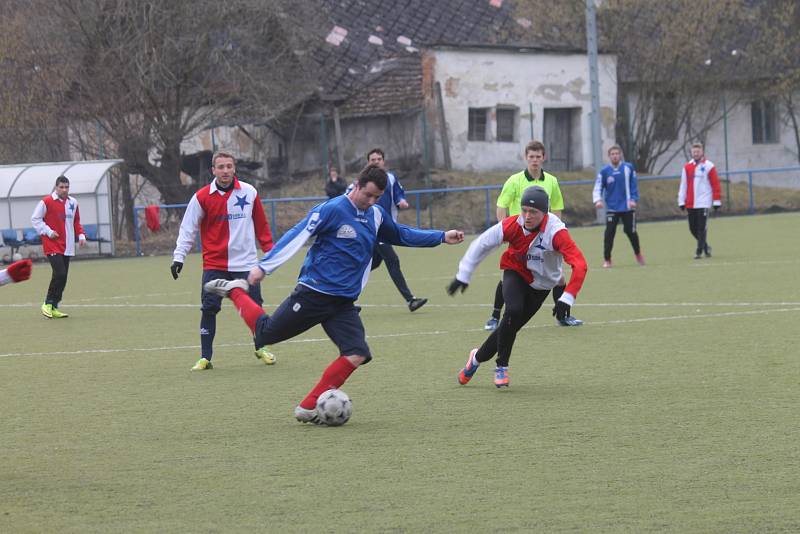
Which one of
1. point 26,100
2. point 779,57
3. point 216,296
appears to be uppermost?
point 779,57

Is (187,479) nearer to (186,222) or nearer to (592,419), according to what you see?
(592,419)

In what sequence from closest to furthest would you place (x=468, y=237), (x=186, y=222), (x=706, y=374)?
1. (x=706, y=374)
2. (x=186, y=222)
3. (x=468, y=237)

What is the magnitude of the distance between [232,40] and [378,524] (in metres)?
30.9

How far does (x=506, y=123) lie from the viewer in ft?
132

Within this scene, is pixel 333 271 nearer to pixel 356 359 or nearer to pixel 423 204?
pixel 356 359

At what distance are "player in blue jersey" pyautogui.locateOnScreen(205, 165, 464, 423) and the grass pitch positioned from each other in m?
0.44

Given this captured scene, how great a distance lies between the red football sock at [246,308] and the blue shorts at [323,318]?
16 cm

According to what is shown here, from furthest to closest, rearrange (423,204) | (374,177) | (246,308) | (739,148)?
(739,148) → (423,204) → (246,308) → (374,177)

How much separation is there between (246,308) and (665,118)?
36859 mm

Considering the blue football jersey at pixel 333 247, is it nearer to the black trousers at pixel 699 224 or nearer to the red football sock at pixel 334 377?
the red football sock at pixel 334 377

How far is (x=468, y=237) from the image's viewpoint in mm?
32281

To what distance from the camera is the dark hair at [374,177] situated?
7.98 meters

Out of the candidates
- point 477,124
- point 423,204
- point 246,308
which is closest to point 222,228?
point 246,308

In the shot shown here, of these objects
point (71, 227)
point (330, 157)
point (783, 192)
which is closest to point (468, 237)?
point (330, 157)
